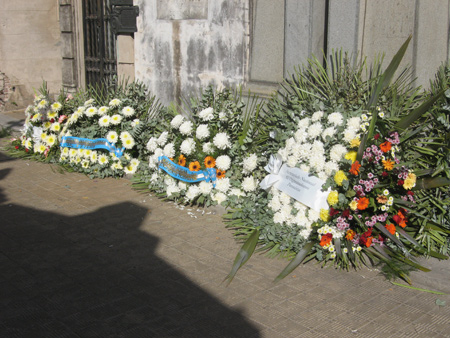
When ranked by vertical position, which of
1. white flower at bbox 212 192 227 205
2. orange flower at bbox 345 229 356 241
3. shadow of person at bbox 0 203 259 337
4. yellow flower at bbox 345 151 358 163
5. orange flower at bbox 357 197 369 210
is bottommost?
shadow of person at bbox 0 203 259 337

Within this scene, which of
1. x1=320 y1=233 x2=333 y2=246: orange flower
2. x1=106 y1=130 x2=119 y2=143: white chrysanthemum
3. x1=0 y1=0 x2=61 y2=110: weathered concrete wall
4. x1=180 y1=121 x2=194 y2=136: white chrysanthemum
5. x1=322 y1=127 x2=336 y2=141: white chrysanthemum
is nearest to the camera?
x1=320 y1=233 x2=333 y2=246: orange flower

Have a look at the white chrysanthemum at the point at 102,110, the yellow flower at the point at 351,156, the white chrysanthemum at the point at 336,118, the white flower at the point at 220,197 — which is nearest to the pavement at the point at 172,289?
the white flower at the point at 220,197

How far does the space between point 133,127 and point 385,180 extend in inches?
150

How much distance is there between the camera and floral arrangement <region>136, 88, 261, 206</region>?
5984mm

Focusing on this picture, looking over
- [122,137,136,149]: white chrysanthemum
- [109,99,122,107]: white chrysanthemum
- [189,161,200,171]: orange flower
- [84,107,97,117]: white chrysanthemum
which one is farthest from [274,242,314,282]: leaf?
[84,107,97,117]: white chrysanthemum

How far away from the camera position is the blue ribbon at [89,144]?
24.4 ft

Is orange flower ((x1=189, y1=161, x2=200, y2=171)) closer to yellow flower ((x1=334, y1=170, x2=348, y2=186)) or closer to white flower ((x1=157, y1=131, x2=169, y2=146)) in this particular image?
white flower ((x1=157, y1=131, x2=169, y2=146))

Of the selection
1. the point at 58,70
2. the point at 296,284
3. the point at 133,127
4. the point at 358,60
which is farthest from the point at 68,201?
the point at 58,70

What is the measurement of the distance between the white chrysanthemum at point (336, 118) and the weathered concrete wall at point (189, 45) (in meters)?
2.32

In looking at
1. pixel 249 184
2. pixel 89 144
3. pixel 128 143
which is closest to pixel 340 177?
pixel 249 184

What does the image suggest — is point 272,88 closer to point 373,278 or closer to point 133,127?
point 133,127

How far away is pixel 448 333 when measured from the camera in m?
3.67

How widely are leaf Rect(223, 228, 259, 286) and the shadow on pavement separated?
37 centimetres

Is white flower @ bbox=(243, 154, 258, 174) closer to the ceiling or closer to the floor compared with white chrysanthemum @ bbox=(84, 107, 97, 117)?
closer to the floor
